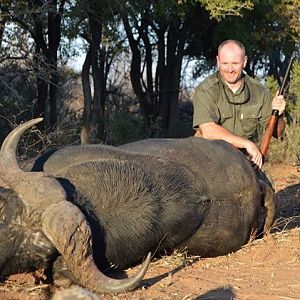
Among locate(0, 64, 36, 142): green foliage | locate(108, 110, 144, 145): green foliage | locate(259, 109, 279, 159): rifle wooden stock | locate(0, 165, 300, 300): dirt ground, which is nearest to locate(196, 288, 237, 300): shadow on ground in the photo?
locate(0, 165, 300, 300): dirt ground

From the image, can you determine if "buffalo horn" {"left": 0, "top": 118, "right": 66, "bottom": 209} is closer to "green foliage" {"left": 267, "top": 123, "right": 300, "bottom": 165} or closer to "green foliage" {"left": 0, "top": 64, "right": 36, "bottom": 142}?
"green foliage" {"left": 0, "top": 64, "right": 36, "bottom": 142}

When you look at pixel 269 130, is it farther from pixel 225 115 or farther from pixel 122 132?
pixel 122 132

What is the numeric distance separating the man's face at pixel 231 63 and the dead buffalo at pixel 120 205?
97 centimetres

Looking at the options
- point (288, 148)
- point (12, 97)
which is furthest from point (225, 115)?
point (12, 97)

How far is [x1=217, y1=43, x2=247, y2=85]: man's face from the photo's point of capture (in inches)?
263

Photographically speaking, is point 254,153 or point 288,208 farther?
point 288,208

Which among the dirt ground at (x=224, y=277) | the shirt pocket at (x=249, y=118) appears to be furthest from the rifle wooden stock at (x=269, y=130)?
the dirt ground at (x=224, y=277)

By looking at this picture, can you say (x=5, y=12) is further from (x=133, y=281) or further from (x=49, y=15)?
(x=133, y=281)

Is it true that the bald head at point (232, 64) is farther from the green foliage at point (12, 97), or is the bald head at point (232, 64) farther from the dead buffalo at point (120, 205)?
the green foliage at point (12, 97)

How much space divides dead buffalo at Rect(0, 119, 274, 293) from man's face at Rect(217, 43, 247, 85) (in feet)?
3.18

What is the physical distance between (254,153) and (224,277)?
1.68 meters

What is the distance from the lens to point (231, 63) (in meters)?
6.69

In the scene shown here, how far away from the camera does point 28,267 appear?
14.2 ft

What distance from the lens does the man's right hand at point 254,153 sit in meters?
6.30
